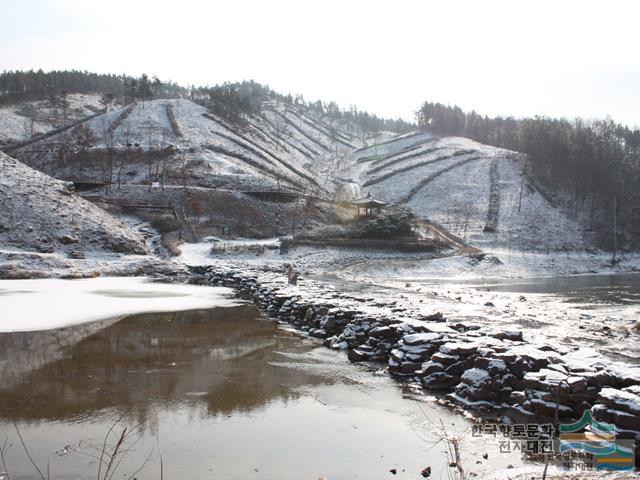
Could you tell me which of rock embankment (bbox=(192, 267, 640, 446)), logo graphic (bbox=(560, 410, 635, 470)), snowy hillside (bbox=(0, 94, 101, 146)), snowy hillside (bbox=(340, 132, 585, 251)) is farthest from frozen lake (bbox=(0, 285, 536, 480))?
snowy hillside (bbox=(0, 94, 101, 146))

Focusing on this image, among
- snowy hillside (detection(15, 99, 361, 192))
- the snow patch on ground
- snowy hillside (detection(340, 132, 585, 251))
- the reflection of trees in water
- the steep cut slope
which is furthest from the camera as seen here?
snowy hillside (detection(15, 99, 361, 192))

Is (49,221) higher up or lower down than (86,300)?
higher up

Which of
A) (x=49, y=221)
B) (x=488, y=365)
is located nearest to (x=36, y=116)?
(x=49, y=221)

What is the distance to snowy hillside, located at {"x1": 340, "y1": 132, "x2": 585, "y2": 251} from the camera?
2662 inches

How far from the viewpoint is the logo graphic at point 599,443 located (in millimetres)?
6781

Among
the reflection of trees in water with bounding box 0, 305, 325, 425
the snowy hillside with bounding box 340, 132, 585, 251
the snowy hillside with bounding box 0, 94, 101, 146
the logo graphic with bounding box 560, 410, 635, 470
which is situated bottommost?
the reflection of trees in water with bounding box 0, 305, 325, 425

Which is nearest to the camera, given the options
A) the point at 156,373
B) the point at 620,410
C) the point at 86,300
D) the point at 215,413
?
the point at 620,410

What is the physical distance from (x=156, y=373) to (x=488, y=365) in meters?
7.49

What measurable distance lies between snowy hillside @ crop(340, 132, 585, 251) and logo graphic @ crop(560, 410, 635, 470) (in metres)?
55.6

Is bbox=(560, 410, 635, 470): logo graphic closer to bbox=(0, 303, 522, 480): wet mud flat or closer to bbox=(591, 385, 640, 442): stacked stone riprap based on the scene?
bbox=(591, 385, 640, 442): stacked stone riprap

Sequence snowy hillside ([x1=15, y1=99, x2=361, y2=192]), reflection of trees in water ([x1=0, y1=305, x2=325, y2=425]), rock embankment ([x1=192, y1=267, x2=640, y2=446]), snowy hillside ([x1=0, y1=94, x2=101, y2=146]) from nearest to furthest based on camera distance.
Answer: rock embankment ([x1=192, y1=267, x2=640, y2=446])
reflection of trees in water ([x1=0, y1=305, x2=325, y2=425])
snowy hillside ([x1=15, y1=99, x2=361, y2=192])
snowy hillside ([x1=0, y1=94, x2=101, y2=146])

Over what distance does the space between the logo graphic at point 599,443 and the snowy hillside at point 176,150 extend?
6380 centimetres

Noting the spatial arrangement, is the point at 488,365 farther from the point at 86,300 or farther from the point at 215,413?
the point at 86,300

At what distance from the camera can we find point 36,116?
113 meters
